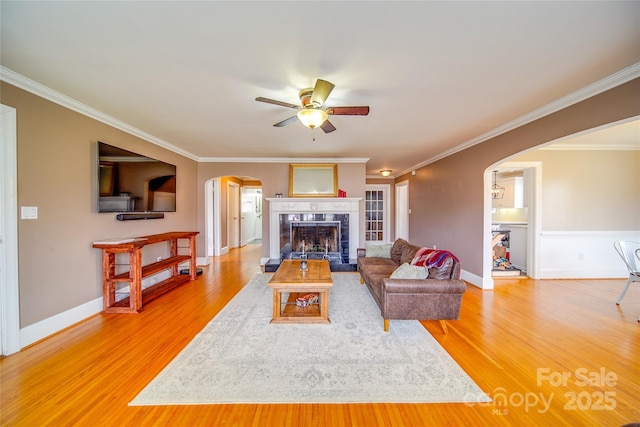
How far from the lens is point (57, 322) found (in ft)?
8.07

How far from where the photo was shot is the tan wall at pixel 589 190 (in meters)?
4.22

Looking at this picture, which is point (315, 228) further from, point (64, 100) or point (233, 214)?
point (64, 100)

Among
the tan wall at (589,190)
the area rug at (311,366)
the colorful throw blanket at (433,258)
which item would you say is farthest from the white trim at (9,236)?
the tan wall at (589,190)

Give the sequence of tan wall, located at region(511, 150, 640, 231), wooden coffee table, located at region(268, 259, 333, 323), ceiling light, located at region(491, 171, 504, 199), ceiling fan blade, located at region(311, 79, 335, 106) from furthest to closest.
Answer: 1. ceiling light, located at region(491, 171, 504, 199)
2. tan wall, located at region(511, 150, 640, 231)
3. wooden coffee table, located at region(268, 259, 333, 323)
4. ceiling fan blade, located at region(311, 79, 335, 106)

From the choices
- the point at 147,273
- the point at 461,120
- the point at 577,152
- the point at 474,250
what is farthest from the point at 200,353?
the point at 577,152

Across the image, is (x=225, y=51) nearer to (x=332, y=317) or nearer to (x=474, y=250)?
(x=332, y=317)

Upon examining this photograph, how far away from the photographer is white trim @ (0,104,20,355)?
6.81 ft

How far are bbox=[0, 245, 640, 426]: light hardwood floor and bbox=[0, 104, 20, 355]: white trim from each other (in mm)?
226

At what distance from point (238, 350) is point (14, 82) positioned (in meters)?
3.11

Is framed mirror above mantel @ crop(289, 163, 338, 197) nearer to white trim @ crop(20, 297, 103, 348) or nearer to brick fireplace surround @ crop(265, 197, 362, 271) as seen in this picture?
brick fireplace surround @ crop(265, 197, 362, 271)

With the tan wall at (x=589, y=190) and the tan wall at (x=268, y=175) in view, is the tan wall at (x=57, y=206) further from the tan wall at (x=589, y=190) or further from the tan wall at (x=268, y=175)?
the tan wall at (x=589, y=190)

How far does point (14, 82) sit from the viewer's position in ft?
6.89

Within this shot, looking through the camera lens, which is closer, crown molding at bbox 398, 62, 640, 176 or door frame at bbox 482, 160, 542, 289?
crown molding at bbox 398, 62, 640, 176

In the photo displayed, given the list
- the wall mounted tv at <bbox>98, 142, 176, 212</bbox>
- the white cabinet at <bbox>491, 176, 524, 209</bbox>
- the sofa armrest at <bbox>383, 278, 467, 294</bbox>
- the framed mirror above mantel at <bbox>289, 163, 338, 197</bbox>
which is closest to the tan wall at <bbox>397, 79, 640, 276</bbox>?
the white cabinet at <bbox>491, 176, 524, 209</bbox>
